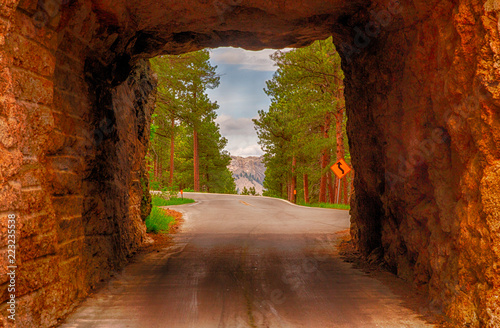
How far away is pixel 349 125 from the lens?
7.57m

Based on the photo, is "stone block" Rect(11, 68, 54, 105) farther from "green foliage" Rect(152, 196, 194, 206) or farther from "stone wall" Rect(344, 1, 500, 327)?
"green foliage" Rect(152, 196, 194, 206)

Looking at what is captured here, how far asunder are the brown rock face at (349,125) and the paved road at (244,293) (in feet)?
1.70

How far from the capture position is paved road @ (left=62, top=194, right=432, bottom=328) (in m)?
4.21

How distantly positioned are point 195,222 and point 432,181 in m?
9.79

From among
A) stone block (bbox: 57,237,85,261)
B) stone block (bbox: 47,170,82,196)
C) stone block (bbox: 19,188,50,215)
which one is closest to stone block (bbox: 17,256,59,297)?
stone block (bbox: 57,237,85,261)

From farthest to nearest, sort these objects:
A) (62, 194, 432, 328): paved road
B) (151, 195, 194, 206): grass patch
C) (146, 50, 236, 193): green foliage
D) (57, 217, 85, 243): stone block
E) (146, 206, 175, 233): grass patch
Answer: (146, 50, 236, 193): green foliage < (151, 195, 194, 206): grass patch < (146, 206, 175, 233): grass patch < (57, 217, 85, 243): stone block < (62, 194, 432, 328): paved road

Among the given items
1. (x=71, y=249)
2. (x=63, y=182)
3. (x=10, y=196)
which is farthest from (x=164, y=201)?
(x=10, y=196)

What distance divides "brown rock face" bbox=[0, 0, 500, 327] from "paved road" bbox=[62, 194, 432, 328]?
519mm

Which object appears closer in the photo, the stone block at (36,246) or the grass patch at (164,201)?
the stone block at (36,246)

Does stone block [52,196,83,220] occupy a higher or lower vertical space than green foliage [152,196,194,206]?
higher

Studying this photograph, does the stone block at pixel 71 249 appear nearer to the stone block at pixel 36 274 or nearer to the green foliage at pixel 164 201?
the stone block at pixel 36 274

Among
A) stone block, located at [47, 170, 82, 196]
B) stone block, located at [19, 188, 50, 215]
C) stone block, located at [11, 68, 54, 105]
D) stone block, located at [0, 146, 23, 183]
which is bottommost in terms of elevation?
stone block, located at [19, 188, 50, 215]

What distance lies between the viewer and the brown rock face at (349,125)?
11.4ft

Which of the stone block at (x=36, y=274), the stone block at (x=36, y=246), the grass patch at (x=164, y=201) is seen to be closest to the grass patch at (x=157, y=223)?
the grass patch at (x=164, y=201)
